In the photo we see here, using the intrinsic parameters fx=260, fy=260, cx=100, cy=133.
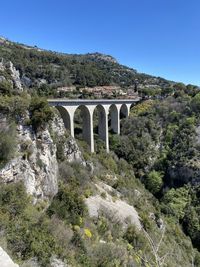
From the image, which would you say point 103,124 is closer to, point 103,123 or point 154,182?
point 103,123

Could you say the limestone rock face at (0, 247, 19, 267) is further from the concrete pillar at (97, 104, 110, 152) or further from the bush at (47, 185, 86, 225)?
the concrete pillar at (97, 104, 110, 152)

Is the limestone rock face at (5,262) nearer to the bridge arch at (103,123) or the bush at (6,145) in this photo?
the bush at (6,145)

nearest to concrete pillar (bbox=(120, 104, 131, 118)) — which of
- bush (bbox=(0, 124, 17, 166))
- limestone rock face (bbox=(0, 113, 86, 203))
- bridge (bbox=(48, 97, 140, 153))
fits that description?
bridge (bbox=(48, 97, 140, 153))

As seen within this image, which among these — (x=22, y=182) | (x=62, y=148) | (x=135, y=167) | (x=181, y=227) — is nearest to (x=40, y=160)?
(x=22, y=182)

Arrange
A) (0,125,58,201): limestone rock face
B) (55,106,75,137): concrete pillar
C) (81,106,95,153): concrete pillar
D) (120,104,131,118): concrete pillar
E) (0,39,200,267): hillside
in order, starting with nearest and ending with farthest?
1. (0,39,200,267): hillside
2. (0,125,58,201): limestone rock face
3. (55,106,75,137): concrete pillar
4. (81,106,95,153): concrete pillar
5. (120,104,131,118): concrete pillar

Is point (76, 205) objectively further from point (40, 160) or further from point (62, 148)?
point (62, 148)

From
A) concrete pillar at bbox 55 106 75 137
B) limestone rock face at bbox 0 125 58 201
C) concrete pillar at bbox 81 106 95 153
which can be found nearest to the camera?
limestone rock face at bbox 0 125 58 201

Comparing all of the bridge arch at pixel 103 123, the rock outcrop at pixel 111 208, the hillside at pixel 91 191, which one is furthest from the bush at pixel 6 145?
the bridge arch at pixel 103 123

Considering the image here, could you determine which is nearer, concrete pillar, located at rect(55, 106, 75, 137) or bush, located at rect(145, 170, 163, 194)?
concrete pillar, located at rect(55, 106, 75, 137)
